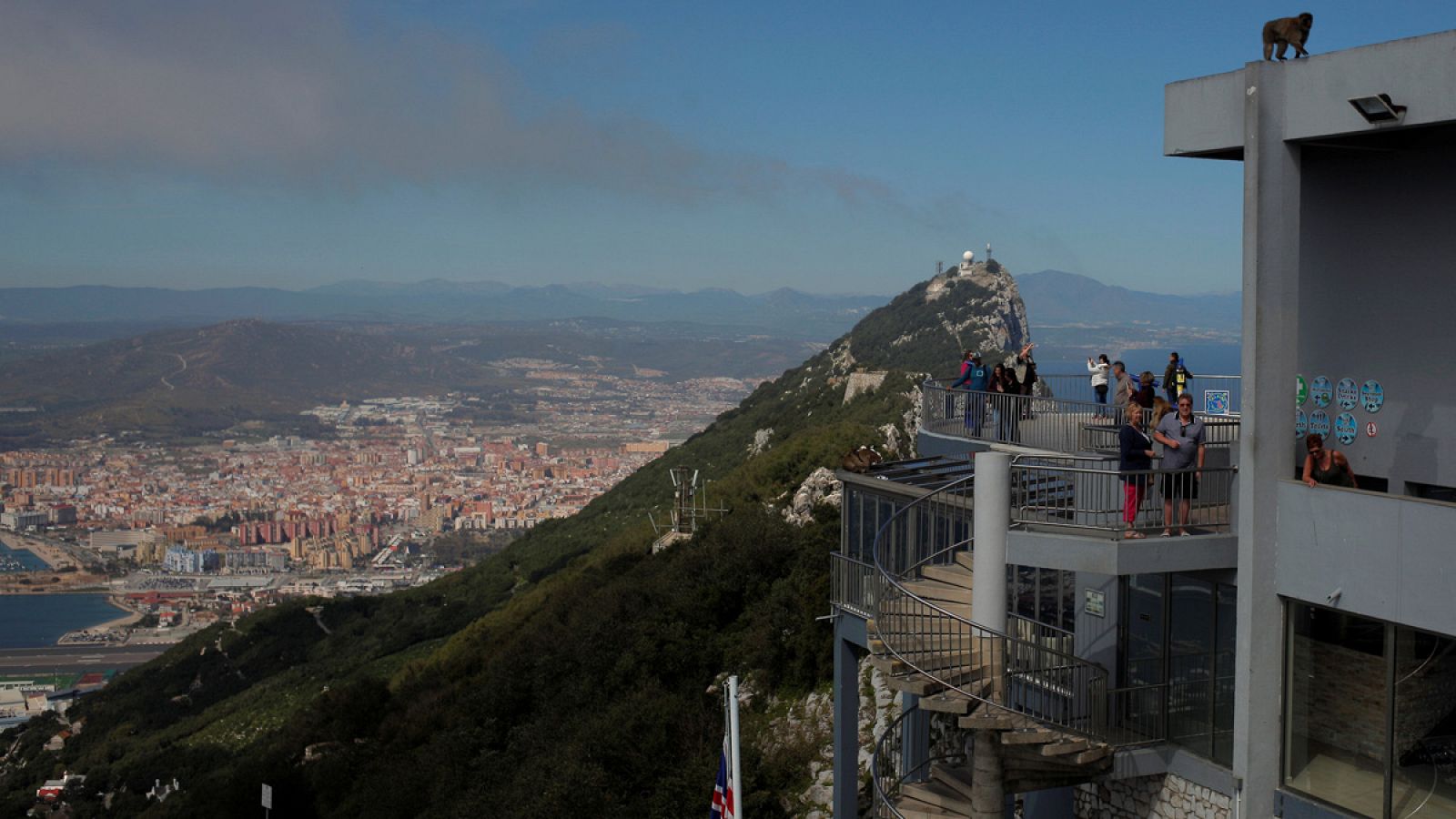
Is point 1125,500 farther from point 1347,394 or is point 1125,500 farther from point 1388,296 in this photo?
point 1388,296

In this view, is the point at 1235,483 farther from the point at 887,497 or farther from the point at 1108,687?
the point at 887,497

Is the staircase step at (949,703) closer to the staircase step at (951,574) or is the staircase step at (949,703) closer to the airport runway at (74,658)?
the staircase step at (951,574)

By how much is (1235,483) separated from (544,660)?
2023 cm

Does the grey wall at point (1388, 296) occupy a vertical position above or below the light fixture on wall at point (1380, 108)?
below

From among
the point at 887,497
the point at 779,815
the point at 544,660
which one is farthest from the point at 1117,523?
the point at 544,660

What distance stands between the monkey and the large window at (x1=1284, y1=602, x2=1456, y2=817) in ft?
13.4

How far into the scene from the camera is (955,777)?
11.2m

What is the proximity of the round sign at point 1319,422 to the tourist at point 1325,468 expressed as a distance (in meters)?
1.07

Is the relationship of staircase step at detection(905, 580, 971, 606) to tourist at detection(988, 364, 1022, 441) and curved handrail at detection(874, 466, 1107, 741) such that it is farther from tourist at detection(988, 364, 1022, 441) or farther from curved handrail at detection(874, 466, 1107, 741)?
tourist at detection(988, 364, 1022, 441)

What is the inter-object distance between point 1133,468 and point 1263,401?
1289mm

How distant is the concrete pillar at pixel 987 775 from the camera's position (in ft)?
33.9

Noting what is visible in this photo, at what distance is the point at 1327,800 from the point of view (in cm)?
938

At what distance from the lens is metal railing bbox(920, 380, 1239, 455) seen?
567 inches

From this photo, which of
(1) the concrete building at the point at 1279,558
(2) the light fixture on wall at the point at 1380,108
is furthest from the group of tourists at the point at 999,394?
(2) the light fixture on wall at the point at 1380,108
